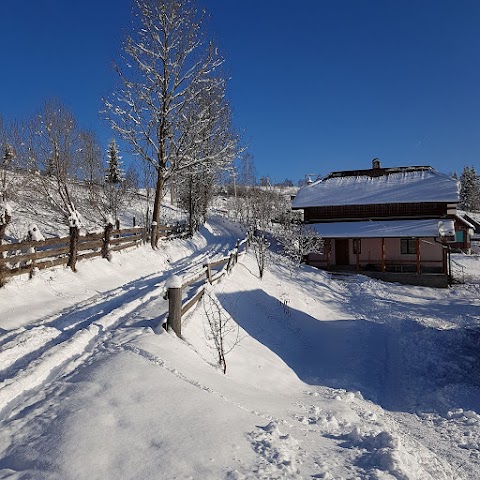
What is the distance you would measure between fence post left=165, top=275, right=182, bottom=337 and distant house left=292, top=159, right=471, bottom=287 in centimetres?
1952

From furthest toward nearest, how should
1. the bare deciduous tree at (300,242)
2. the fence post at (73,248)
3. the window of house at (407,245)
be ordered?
1. the window of house at (407,245)
2. the bare deciduous tree at (300,242)
3. the fence post at (73,248)

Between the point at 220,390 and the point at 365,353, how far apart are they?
25.5 ft

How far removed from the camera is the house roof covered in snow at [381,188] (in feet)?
86.6

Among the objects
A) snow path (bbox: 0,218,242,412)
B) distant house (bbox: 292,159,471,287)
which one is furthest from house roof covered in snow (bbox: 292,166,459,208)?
snow path (bbox: 0,218,242,412)

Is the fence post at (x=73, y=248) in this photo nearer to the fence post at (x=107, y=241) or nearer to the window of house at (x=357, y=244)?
the fence post at (x=107, y=241)

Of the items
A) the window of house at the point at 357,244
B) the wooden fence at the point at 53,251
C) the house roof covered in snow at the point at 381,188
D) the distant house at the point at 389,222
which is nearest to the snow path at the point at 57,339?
the wooden fence at the point at 53,251

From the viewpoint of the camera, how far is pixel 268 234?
116 ft

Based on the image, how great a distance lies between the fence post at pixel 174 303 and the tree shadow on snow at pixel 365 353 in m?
3.68

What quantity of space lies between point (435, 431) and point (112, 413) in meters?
5.70

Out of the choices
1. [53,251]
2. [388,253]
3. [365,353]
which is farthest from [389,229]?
[53,251]

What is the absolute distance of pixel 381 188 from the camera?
2856 cm

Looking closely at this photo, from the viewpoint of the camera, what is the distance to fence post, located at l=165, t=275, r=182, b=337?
22.0ft

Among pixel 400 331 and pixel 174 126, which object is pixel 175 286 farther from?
pixel 174 126

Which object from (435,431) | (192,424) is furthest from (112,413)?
(435,431)
